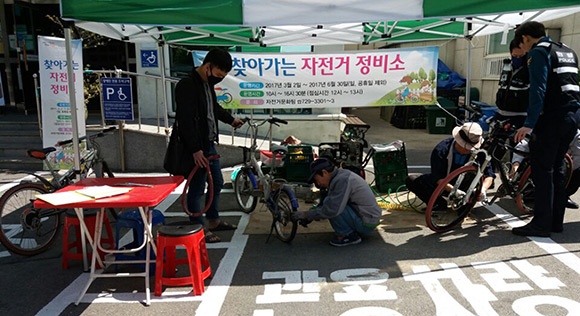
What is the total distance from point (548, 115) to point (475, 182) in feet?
3.06

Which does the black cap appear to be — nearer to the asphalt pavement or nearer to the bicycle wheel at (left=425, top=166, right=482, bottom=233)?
the asphalt pavement

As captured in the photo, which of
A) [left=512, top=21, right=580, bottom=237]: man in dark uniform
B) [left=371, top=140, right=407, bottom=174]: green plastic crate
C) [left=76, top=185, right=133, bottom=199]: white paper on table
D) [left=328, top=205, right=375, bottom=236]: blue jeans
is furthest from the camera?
[left=371, top=140, right=407, bottom=174]: green plastic crate

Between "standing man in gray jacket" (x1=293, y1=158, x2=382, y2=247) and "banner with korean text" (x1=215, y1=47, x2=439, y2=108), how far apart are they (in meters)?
3.24

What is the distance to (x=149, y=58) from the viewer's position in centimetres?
936

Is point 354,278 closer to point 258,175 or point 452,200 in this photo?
point 452,200

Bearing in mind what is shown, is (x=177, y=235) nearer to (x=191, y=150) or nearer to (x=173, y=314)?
(x=173, y=314)

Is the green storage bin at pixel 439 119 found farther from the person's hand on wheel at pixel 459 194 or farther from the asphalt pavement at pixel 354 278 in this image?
the person's hand on wheel at pixel 459 194

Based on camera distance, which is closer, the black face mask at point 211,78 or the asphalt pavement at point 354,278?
the asphalt pavement at point 354,278

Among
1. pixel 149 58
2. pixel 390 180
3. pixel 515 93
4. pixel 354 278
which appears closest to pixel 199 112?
pixel 354 278

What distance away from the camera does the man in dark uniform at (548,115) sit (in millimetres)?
3857

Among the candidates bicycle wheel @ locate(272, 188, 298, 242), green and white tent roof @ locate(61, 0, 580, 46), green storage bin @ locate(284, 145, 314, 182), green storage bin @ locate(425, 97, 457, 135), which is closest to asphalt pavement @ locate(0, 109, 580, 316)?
bicycle wheel @ locate(272, 188, 298, 242)

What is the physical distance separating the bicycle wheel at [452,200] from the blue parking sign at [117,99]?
5.20 m

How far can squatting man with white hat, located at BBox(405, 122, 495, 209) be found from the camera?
4395mm

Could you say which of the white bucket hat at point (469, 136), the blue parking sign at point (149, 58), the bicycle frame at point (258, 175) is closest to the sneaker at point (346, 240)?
the bicycle frame at point (258, 175)
